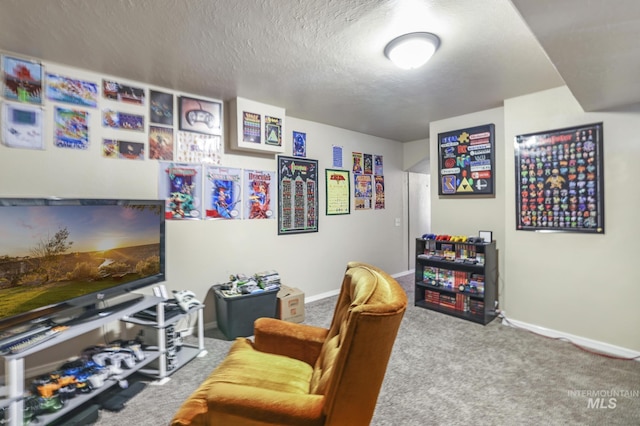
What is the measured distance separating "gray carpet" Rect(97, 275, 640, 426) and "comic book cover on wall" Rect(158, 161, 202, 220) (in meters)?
1.27

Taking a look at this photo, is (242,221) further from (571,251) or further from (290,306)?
(571,251)

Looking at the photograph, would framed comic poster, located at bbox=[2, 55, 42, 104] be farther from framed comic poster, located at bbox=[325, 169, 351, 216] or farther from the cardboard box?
framed comic poster, located at bbox=[325, 169, 351, 216]

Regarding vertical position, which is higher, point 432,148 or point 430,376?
point 432,148

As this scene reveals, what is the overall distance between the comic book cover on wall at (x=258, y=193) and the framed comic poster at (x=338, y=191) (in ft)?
3.00

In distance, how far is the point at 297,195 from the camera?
3.76 m

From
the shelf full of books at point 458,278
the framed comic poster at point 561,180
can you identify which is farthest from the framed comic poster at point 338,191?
the framed comic poster at point 561,180

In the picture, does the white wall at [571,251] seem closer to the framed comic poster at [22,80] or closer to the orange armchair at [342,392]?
the orange armchair at [342,392]

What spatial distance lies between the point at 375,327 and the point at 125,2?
2.08 metres

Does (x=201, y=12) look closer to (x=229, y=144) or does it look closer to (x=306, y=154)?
(x=229, y=144)

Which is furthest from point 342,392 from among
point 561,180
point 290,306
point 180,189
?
point 561,180

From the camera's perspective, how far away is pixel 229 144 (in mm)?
3152

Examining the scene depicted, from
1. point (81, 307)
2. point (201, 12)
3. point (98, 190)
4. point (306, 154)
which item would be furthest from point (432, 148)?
point (81, 307)

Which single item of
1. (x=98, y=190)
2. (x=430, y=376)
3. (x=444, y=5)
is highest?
(x=444, y=5)

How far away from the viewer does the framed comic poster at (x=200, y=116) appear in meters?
2.86
